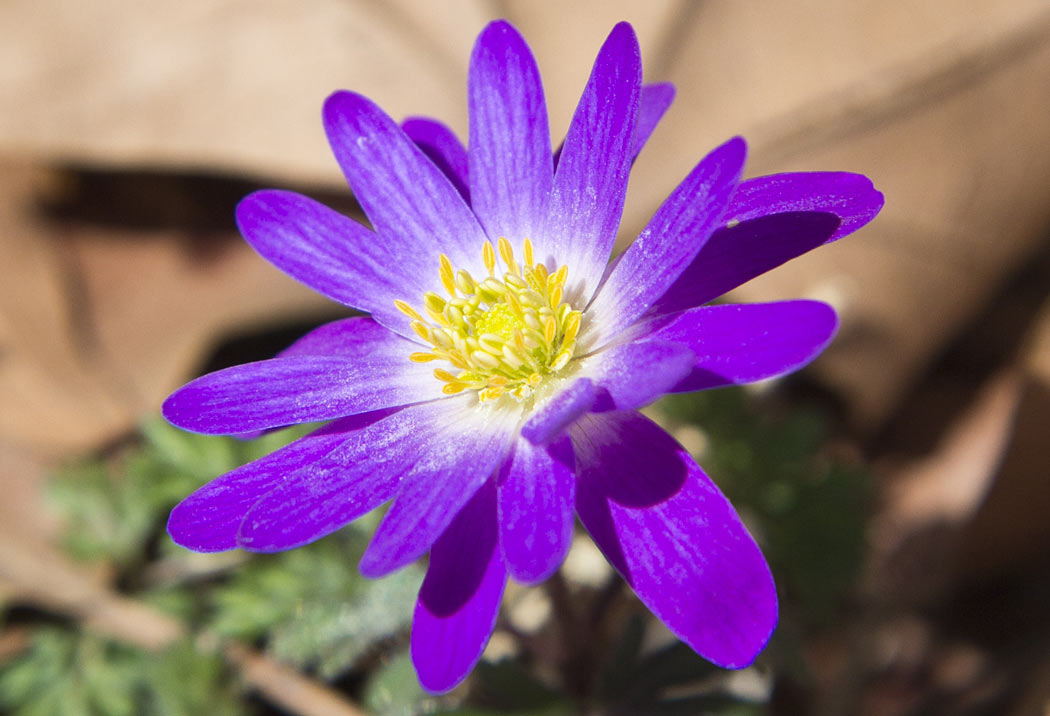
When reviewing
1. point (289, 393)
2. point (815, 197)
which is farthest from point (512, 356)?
point (815, 197)

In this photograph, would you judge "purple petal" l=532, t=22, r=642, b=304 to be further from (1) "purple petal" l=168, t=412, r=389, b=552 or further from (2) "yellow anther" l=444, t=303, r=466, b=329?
(1) "purple petal" l=168, t=412, r=389, b=552

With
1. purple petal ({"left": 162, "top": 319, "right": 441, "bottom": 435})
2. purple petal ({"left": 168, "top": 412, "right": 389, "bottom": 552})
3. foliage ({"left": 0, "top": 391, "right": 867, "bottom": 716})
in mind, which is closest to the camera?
purple petal ({"left": 168, "top": 412, "right": 389, "bottom": 552})

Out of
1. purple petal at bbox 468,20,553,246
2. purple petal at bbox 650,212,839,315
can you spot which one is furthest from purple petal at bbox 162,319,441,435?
purple petal at bbox 650,212,839,315

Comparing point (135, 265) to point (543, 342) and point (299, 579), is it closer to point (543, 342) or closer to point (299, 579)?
point (299, 579)

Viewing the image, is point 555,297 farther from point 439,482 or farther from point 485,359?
point 439,482

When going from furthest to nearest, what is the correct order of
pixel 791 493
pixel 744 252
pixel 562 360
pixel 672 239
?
pixel 791 493 < pixel 562 360 < pixel 744 252 < pixel 672 239

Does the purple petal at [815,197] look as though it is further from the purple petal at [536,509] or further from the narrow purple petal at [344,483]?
the narrow purple petal at [344,483]

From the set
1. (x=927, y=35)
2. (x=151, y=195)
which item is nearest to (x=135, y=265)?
(x=151, y=195)
